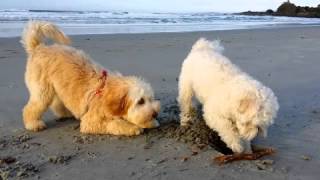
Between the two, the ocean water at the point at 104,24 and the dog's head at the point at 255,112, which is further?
the ocean water at the point at 104,24

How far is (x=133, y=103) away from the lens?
4734mm

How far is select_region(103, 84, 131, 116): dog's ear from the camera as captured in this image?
4766mm

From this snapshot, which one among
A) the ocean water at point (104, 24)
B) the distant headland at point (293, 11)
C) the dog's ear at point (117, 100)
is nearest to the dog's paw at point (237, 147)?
the dog's ear at point (117, 100)

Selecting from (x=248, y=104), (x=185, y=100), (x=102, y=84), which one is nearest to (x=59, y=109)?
(x=102, y=84)

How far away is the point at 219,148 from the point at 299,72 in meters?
4.13

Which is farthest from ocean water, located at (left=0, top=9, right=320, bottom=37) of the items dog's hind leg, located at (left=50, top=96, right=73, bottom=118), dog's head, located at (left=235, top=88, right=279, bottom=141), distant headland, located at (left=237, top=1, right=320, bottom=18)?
distant headland, located at (left=237, top=1, right=320, bottom=18)

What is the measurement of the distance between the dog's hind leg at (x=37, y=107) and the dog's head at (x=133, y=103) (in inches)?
29.8

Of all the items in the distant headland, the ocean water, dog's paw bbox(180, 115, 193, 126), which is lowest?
the distant headland

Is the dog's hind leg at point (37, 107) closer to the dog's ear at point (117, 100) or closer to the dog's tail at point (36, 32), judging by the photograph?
the dog's tail at point (36, 32)

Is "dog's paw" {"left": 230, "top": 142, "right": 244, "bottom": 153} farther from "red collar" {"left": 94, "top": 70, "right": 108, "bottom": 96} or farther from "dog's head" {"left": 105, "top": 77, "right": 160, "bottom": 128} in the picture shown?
"red collar" {"left": 94, "top": 70, "right": 108, "bottom": 96}

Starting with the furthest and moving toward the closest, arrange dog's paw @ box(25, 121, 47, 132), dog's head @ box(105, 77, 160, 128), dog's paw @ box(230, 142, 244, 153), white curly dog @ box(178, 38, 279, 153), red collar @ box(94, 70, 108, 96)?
dog's paw @ box(25, 121, 47, 132)
red collar @ box(94, 70, 108, 96)
dog's head @ box(105, 77, 160, 128)
dog's paw @ box(230, 142, 244, 153)
white curly dog @ box(178, 38, 279, 153)

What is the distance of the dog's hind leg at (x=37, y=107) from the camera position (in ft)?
16.7

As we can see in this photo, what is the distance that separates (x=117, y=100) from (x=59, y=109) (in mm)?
1029

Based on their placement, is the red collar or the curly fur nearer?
the curly fur
